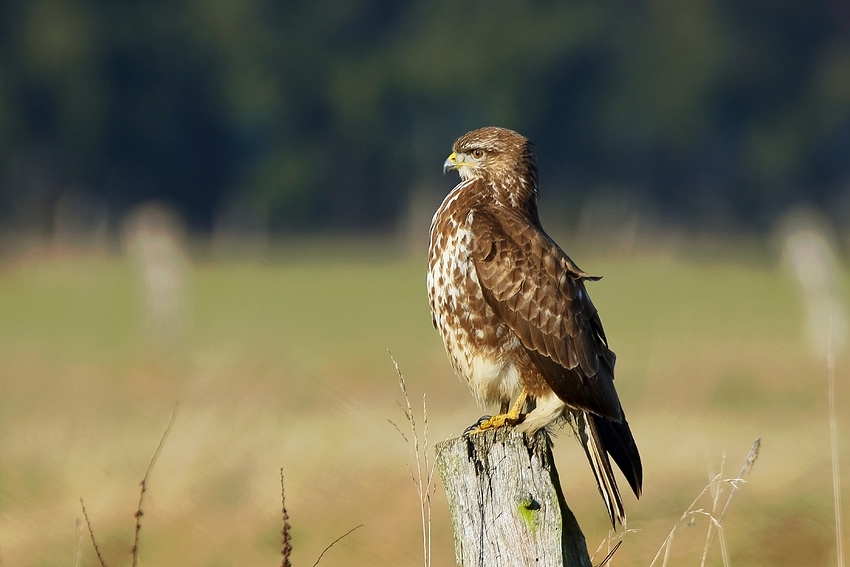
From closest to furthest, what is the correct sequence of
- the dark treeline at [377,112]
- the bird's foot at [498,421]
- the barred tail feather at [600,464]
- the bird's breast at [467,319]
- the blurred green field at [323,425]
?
the barred tail feather at [600,464] < the bird's foot at [498,421] < the bird's breast at [467,319] < the blurred green field at [323,425] < the dark treeline at [377,112]

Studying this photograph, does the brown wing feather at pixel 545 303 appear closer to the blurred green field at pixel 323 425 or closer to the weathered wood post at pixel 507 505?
the weathered wood post at pixel 507 505

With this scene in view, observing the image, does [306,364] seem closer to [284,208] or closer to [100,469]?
[100,469]

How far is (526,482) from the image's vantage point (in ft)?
14.9

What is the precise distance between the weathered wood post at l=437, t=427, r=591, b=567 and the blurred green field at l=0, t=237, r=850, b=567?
2.46 metres

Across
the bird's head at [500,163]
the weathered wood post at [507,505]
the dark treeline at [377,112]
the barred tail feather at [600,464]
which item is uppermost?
the dark treeline at [377,112]

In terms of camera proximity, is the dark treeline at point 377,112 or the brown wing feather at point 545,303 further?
the dark treeline at point 377,112

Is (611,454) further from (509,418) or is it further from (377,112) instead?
(377,112)

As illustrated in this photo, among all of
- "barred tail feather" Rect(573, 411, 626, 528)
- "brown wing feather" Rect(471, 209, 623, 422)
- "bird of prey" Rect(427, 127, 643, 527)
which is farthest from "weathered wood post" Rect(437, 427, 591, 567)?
"brown wing feather" Rect(471, 209, 623, 422)

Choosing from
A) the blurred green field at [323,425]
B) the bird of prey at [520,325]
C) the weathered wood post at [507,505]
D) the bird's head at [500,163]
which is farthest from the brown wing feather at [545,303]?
the blurred green field at [323,425]

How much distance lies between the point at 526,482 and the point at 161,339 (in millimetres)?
16023

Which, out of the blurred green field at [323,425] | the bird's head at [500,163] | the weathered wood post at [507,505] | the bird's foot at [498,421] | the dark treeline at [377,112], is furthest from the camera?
the dark treeline at [377,112]

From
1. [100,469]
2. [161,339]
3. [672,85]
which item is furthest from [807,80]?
[100,469]

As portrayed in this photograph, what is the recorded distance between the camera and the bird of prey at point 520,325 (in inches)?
219

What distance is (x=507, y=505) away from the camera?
4512 millimetres
